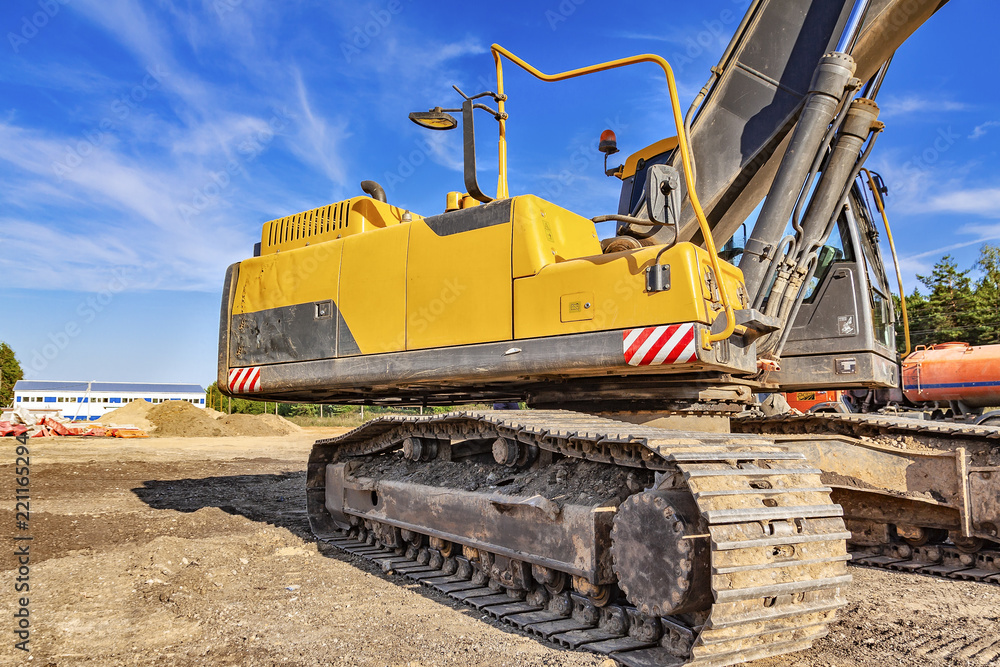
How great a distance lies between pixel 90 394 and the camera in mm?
45469

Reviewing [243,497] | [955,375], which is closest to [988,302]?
[955,375]

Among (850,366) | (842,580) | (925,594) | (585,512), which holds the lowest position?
(925,594)

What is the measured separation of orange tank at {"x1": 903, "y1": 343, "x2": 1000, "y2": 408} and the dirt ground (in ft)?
34.2

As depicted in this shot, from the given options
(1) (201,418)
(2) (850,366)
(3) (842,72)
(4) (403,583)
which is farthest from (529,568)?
(1) (201,418)

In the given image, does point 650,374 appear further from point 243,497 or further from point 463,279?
point 243,497

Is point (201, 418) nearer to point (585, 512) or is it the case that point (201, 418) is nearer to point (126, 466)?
point (126, 466)

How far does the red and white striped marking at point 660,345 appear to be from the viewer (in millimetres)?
4207

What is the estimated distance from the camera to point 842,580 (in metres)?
3.26

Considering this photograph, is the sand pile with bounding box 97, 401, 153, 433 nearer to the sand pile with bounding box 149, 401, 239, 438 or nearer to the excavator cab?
the sand pile with bounding box 149, 401, 239, 438

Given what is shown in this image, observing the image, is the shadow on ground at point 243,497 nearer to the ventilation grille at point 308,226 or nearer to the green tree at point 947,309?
the ventilation grille at point 308,226

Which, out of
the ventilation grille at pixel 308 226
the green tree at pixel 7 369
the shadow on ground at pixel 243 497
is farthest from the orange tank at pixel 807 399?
the green tree at pixel 7 369

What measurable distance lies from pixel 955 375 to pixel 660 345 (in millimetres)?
12515

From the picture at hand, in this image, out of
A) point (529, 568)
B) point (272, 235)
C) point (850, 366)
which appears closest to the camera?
point (529, 568)

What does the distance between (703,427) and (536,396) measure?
1.28m
